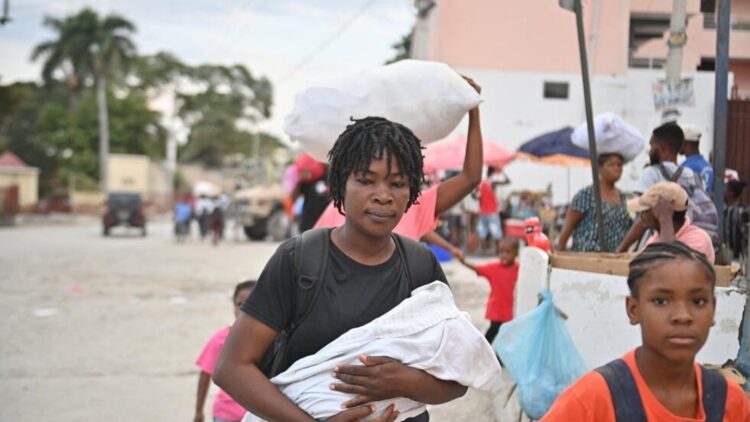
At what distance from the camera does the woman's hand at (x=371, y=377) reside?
2104 millimetres

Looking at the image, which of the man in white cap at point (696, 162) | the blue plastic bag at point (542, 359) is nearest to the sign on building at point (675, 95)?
the man in white cap at point (696, 162)

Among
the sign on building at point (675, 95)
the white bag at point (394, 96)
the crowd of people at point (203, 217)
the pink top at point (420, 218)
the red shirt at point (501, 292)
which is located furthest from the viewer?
the crowd of people at point (203, 217)

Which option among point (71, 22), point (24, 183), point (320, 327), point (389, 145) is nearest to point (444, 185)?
point (389, 145)

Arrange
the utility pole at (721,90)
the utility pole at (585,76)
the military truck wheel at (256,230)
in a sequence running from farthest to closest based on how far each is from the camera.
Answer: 1. the military truck wheel at (256,230)
2. the utility pole at (585,76)
3. the utility pole at (721,90)

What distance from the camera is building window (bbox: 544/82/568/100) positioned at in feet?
73.4

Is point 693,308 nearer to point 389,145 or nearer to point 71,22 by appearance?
point 389,145

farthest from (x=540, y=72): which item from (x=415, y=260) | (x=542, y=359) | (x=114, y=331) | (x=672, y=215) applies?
(x=415, y=260)

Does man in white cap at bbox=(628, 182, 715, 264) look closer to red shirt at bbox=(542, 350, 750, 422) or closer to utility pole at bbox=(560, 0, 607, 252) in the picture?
utility pole at bbox=(560, 0, 607, 252)

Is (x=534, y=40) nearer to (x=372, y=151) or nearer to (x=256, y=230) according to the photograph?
(x=256, y=230)

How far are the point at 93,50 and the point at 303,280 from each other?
57023 mm

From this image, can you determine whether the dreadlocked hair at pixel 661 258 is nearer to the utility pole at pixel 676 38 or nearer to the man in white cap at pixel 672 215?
the man in white cap at pixel 672 215

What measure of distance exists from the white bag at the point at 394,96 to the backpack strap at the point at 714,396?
169 centimetres

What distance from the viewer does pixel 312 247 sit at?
2.27m

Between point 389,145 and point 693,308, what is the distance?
0.88m
